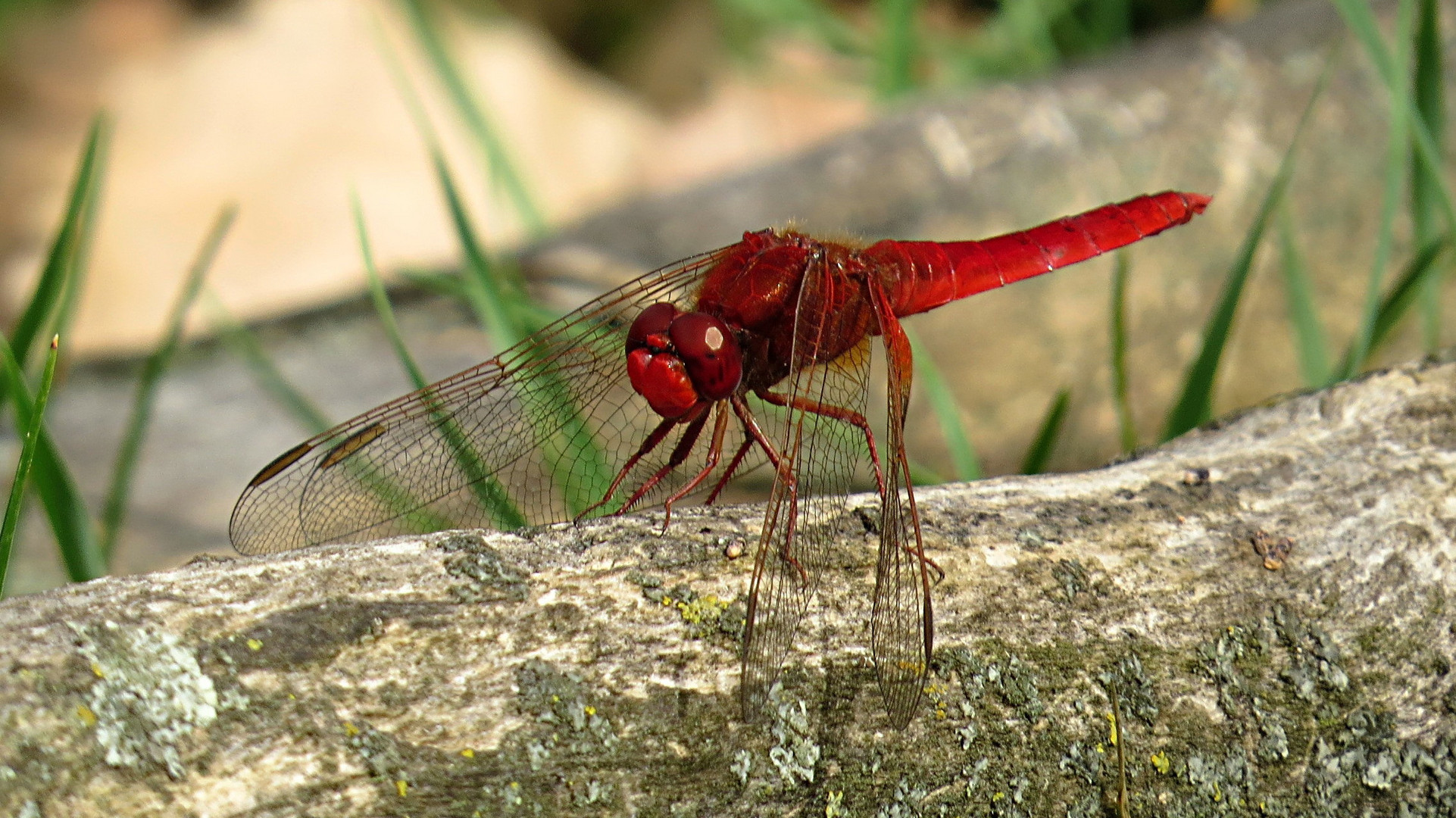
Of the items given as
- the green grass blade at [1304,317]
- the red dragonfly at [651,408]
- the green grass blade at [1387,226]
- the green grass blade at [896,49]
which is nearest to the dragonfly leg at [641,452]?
the red dragonfly at [651,408]

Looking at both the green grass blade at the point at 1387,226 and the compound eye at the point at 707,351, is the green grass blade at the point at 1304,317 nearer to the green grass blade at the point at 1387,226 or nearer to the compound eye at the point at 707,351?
the green grass blade at the point at 1387,226

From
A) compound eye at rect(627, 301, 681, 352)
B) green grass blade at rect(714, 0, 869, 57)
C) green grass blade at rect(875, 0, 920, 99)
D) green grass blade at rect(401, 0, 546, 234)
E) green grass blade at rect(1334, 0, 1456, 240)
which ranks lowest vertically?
compound eye at rect(627, 301, 681, 352)

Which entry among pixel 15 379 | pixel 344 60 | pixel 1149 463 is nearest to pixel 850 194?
pixel 1149 463

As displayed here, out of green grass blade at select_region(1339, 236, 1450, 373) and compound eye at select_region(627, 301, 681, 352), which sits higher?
green grass blade at select_region(1339, 236, 1450, 373)

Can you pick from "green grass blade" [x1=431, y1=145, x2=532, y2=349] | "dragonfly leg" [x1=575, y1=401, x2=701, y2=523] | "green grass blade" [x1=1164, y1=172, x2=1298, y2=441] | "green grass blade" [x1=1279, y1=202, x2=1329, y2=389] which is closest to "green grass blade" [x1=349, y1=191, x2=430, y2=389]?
"green grass blade" [x1=431, y1=145, x2=532, y2=349]

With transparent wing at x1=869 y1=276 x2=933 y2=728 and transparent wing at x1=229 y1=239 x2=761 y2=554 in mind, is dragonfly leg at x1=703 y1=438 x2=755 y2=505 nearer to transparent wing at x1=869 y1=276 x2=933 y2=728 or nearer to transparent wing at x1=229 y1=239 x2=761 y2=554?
transparent wing at x1=229 y1=239 x2=761 y2=554

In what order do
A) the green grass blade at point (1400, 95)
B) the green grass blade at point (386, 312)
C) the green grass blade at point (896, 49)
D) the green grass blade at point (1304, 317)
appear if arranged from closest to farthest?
1. the green grass blade at point (386, 312)
2. the green grass blade at point (1400, 95)
3. the green grass blade at point (1304, 317)
4. the green grass blade at point (896, 49)

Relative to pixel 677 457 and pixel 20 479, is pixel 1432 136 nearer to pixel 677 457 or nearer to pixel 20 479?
pixel 677 457

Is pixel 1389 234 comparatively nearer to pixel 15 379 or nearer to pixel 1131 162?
pixel 1131 162

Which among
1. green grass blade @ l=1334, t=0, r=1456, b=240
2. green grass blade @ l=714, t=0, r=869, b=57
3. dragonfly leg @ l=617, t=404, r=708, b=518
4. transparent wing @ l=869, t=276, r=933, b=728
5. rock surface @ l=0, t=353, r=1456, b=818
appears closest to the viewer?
rock surface @ l=0, t=353, r=1456, b=818
